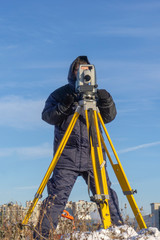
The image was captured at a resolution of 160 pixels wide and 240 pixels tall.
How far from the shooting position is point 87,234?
4.45 meters

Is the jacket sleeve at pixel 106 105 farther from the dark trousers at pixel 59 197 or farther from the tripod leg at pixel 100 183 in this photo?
the dark trousers at pixel 59 197

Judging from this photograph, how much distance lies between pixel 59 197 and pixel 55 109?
4.09ft

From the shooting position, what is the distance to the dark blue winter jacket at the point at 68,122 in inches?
221

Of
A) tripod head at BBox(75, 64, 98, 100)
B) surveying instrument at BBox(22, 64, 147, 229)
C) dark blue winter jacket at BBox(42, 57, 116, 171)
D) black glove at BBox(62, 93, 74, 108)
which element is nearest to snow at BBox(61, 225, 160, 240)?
surveying instrument at BBox(22, 64, 147, 229)

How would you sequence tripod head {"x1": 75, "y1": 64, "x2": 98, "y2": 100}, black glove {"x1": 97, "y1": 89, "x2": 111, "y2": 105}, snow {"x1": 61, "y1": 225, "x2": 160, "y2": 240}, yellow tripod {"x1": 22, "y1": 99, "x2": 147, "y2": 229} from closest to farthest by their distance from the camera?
1. snow {"x1": 61, "y1": 225, "x2": 160, "y2": 240}
2. yellow tripod {"x1": 22, "y1": 99, "x2": 147, "y2": 229}
3. tripod head {"x1": 75, "y1": 64, "x2": 98, "y2": 100}
4. black glove {"x1": 97, "y1": 89, "x2": 111, "y2": 105}

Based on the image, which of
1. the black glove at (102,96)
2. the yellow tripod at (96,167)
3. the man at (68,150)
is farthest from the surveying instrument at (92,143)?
the black glove at (102,96)

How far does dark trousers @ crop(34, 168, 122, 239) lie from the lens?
211 inches

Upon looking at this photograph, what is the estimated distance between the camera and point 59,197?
18.1 feet

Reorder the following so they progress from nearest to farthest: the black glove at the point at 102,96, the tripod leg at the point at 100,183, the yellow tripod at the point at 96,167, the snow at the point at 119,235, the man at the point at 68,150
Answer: the snow at the point at 119,235
the tripod leg at the point at 100,183
the yellow tripod at the point at 96,167
the man at the point at 68,150
the black glove at the point at 102,96

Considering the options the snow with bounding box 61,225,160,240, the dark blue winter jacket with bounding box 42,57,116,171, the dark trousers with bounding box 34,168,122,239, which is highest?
the dark blue winter jacket with bounding box 42,57,116,171

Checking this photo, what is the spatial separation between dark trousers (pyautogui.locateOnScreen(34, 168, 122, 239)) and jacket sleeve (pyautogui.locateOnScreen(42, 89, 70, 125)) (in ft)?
2.40

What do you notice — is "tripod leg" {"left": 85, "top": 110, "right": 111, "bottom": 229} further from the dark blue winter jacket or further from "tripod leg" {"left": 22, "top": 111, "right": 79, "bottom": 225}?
the dark blue winter jacket

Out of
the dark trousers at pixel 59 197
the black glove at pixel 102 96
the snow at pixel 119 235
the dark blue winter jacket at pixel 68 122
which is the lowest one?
the snow at pixel 119 235

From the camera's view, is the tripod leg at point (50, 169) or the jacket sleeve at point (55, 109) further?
the jacket sleeve at point (55, 109)
